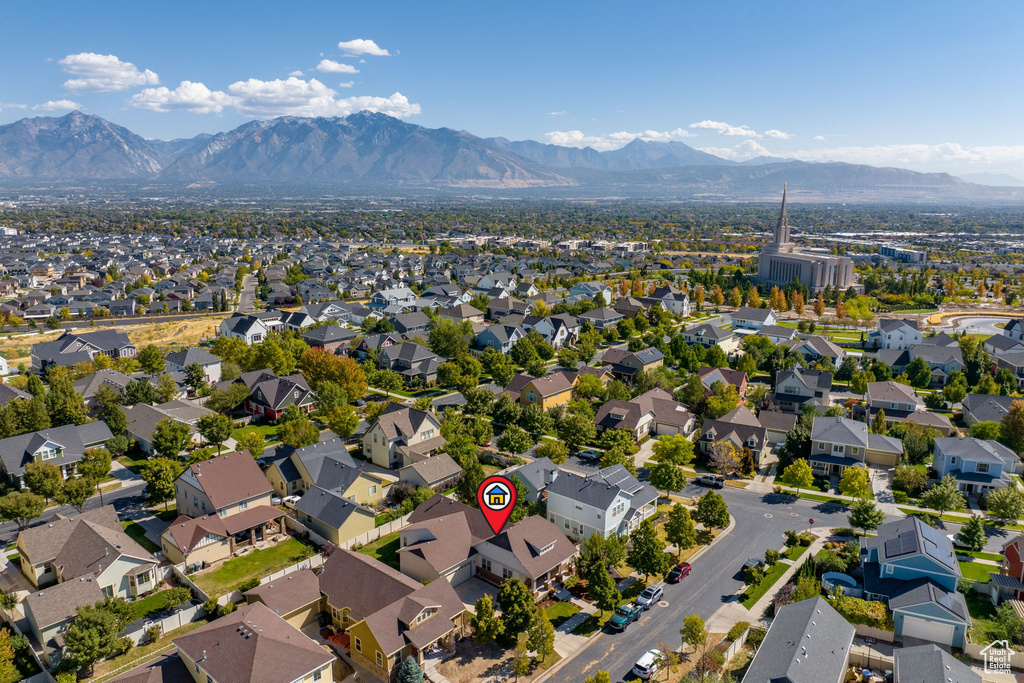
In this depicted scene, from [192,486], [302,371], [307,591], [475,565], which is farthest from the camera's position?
[302,371]

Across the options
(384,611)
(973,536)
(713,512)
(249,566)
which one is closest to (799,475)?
(713,512)

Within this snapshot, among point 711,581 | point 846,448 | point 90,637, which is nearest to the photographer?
point 90,637

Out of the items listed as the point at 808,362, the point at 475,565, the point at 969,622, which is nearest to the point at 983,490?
the point at 969,622

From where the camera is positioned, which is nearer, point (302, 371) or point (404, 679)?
point (404, 679)

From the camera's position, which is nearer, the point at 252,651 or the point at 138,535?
the point at 252,651

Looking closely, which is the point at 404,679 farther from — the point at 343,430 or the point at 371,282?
the point at 371,282

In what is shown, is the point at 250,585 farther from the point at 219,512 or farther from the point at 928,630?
the point at 928,630
